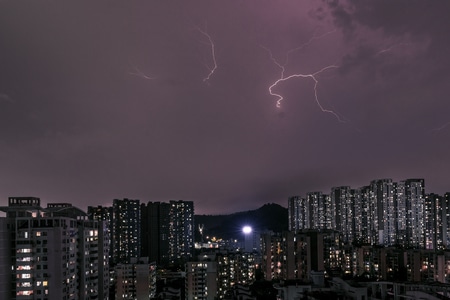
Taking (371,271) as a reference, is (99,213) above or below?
above

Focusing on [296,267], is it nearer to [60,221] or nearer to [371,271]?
[371,271]

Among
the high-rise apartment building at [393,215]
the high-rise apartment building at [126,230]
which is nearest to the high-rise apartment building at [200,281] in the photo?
the high-rise apartment building at [393,215]

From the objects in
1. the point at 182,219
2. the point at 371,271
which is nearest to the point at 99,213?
the point at 182,219

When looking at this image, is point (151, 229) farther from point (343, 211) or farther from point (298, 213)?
point (343, 211)

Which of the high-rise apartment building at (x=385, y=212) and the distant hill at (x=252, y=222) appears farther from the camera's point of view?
the distant hill at (x=252, y=222)

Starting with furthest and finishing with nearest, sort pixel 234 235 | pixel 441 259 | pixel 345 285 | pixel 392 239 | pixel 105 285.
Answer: pixel 234 235
pixel 392 239
pixel 441 259
pixel 105 285
pixel 345 285

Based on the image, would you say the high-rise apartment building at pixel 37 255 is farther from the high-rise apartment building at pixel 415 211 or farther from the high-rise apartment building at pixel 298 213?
the high-rise apartment building at pixel 298 213

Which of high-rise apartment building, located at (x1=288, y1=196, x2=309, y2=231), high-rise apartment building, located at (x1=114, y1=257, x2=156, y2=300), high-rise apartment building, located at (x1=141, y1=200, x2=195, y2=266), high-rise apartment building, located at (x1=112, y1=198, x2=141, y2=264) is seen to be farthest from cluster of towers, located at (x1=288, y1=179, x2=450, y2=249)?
high-rise apartment building, located at (x1=114, y1=257, x2=156, y2=300)
